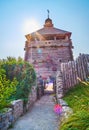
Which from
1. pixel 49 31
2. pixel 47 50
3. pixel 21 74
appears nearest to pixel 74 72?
pixel 21 74

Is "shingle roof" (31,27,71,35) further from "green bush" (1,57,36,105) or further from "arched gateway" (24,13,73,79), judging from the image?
"green bush" (1,57,36,105)

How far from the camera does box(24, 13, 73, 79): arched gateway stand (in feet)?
88.9

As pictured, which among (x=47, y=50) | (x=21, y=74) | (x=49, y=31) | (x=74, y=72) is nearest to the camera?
(x=21, y=74)

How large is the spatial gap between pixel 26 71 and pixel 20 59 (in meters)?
1.36

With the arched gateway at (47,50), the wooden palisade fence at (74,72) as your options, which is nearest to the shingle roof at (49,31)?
the arched gateway at (47,50)

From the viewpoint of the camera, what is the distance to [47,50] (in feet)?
93.3

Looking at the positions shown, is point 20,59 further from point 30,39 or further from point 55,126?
point 30,39

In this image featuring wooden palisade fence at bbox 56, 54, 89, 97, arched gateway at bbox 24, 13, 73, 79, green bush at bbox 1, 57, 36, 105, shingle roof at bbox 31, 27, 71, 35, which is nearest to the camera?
green bush at bbox 1, 57, 36, 105

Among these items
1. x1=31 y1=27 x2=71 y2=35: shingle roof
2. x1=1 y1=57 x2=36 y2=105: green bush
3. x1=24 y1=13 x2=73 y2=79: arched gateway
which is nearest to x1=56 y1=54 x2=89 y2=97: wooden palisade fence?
x1=1 y1=57 x2=36 y2=105: green bush

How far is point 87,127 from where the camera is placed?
3410 millimetres

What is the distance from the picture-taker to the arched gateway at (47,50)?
88.9ft

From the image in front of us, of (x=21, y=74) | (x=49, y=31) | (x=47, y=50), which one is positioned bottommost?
(x=21, y=74)

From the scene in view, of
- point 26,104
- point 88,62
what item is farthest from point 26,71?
point 88,62

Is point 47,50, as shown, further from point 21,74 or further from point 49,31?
point 21,74
